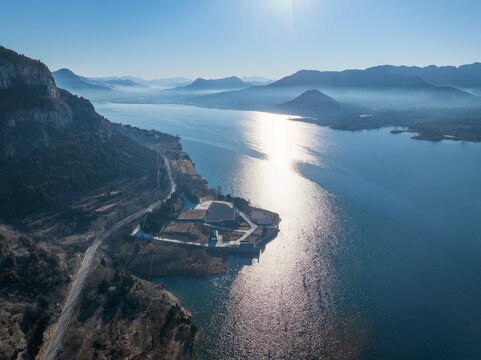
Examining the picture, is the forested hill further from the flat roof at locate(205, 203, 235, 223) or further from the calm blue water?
the calm blue water

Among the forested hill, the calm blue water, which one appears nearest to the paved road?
the calm blue water

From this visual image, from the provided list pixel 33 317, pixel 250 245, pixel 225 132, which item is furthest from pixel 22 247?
pixel 225 132

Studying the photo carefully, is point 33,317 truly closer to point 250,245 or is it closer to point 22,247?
point 22,247

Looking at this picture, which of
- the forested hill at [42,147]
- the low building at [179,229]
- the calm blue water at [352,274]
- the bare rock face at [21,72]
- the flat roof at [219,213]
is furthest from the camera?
the bare rock face at [21,72]

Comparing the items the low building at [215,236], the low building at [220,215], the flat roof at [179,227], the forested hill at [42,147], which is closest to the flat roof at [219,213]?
the low building at [220,215]

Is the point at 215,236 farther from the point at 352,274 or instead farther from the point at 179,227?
the point at 352,274

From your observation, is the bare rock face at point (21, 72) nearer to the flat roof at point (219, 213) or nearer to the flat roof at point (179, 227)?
the flat roof at point (179, 227)
